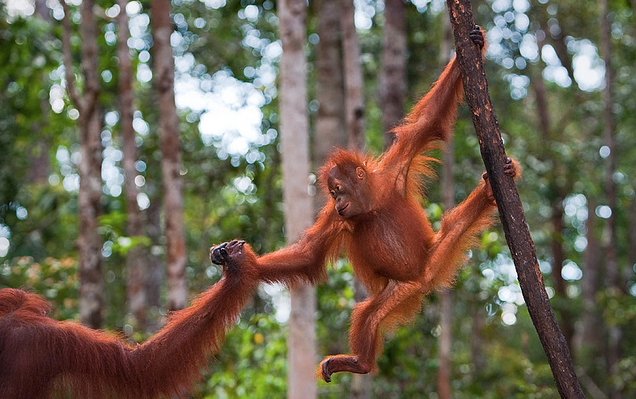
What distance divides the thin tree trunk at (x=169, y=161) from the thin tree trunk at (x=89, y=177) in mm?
686

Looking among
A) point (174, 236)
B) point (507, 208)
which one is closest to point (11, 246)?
point (174, 236)

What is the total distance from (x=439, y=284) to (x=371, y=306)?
0.35m

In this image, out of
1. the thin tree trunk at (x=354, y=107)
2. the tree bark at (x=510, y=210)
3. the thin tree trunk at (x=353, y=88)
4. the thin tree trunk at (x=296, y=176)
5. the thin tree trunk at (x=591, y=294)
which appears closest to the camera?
the tree bark at (x=510, y=210)

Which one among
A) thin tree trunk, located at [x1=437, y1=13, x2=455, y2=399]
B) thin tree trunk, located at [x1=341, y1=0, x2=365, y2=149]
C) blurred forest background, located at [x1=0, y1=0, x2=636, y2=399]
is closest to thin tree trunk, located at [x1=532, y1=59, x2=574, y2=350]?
blurred forest background, located at [x1=0, y1=0, x2=636, y2=399]

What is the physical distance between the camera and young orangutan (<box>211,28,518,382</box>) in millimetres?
3287

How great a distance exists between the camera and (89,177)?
19.1 feet

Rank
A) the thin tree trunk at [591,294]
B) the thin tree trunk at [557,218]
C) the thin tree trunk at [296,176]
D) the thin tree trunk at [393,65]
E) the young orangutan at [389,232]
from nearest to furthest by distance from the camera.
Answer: the young orangutan at [389,232] → the thin tree trunk at [296,176] → the thin tree trunk at [393,65] → the thin tree trunk at [557,218] → the thin tree trunk at [591,294]

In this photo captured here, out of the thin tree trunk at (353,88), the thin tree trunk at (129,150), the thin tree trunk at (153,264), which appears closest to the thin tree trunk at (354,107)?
the thin tree trunk at (353,88)

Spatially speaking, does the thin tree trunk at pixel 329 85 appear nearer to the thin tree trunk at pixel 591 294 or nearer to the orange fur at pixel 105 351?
the orange fur at pixel 105 351

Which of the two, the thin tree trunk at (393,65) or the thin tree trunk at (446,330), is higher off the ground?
the thin tree trunk at (393,65)

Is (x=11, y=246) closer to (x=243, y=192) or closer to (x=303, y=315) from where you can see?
(x=243, y=192)

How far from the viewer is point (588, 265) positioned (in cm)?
1260

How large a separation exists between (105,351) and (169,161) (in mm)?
2611

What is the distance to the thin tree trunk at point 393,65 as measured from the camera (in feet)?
21.3
